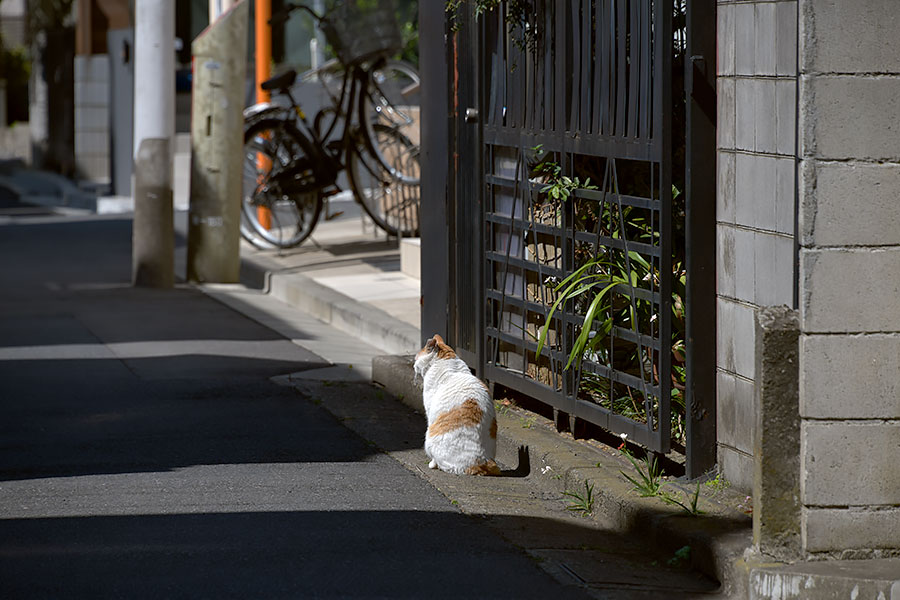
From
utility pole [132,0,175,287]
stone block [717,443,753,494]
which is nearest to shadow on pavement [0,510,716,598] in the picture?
stone block [717,443,753,494]

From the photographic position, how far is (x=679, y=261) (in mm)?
5734

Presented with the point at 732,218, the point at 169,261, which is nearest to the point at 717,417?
the point at 732,218

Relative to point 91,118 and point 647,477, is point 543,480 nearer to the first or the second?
point 647,477

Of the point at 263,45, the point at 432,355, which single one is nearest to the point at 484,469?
the point at 432,355

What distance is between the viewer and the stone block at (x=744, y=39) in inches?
187

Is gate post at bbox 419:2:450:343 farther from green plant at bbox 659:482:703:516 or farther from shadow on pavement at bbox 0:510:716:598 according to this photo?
green plant at bbox 659:482:703:516

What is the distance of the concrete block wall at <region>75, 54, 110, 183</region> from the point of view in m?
23.6

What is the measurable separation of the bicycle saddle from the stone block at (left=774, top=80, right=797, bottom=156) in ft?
28.6

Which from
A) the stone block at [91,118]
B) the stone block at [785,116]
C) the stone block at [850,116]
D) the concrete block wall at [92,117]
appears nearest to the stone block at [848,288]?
the stone block at [850,116]

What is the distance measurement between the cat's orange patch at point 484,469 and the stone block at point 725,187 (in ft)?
5.25

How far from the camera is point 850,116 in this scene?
13.7 feet

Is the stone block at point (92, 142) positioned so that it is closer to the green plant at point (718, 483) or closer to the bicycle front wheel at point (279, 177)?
the bicycle front wheel at point (279, 177)

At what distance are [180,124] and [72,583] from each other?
18.0 metres

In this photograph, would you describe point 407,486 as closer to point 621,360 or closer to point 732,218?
point 621,360
